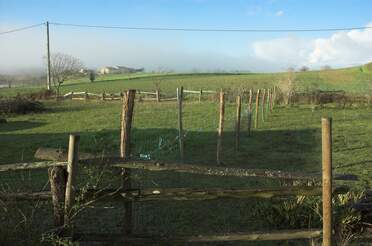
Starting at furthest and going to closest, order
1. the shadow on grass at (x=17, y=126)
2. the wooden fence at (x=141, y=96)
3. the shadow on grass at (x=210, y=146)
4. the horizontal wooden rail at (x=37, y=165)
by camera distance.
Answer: the wooden fence at (x=141, y=96), the shadow on grass at (x=17, y=126), the shadow on grass at (x=210, y=146), the horizontal wooden rail at (x=37, y=165)

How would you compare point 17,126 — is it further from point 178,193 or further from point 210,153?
point 178,193

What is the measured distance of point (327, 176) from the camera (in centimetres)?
503

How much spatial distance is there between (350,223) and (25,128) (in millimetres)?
18828

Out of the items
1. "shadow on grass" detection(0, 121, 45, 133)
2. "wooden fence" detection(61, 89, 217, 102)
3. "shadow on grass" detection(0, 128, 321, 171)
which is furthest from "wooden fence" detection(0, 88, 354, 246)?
"wooden fence" detection(61, 89, 217, 102)

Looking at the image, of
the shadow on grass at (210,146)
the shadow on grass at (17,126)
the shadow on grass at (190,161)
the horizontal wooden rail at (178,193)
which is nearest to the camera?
the horizontal wooden rail at (178,193)

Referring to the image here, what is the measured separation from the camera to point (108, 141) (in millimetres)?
15359

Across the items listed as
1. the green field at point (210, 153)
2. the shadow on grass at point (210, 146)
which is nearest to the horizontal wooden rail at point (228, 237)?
the green field at point (210, 153)

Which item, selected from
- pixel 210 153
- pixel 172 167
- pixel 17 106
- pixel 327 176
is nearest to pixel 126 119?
pixel 172 167

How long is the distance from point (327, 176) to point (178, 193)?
1.49m

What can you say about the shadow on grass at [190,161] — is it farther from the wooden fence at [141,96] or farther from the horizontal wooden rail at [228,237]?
the wooden fence at [141,96]

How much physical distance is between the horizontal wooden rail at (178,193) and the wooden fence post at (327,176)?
0.37 meters

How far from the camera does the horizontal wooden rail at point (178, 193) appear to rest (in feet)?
17.6

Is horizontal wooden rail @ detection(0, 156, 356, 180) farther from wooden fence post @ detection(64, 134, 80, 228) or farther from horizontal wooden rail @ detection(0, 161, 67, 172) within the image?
wooden fence post @ detection(64, 134, 80, 228)

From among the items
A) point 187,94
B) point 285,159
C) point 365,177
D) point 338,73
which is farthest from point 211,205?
point 338,73
